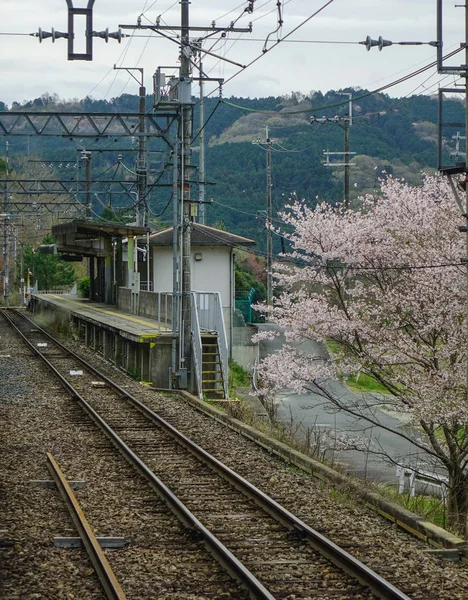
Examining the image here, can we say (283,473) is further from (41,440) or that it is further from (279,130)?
(279,130)

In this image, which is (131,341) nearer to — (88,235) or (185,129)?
(185,129)

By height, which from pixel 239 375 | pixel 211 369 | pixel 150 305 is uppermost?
pixel 150 305

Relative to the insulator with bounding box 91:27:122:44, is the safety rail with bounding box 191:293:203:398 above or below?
below

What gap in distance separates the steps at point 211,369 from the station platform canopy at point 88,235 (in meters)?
8.03

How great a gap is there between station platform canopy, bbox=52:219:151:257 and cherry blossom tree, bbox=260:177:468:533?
11179 millimetres

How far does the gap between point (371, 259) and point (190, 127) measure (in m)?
5.26

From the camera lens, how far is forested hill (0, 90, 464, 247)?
66.9 meters

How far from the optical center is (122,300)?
33000mm

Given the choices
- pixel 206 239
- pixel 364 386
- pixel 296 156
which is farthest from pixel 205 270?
pixel 296 156

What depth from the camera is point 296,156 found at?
240 feet

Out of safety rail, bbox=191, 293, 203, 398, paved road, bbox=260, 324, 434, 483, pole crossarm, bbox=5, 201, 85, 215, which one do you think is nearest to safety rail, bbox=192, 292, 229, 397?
safety rail, bbox=191, 293, 203, 398

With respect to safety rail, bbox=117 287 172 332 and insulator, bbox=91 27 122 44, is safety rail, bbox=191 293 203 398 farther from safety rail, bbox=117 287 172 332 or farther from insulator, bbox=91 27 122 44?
insulator, bbox=91 27 122 44

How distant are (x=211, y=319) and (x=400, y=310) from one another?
7.26m

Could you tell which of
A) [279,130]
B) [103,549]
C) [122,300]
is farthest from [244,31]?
[279,130]
